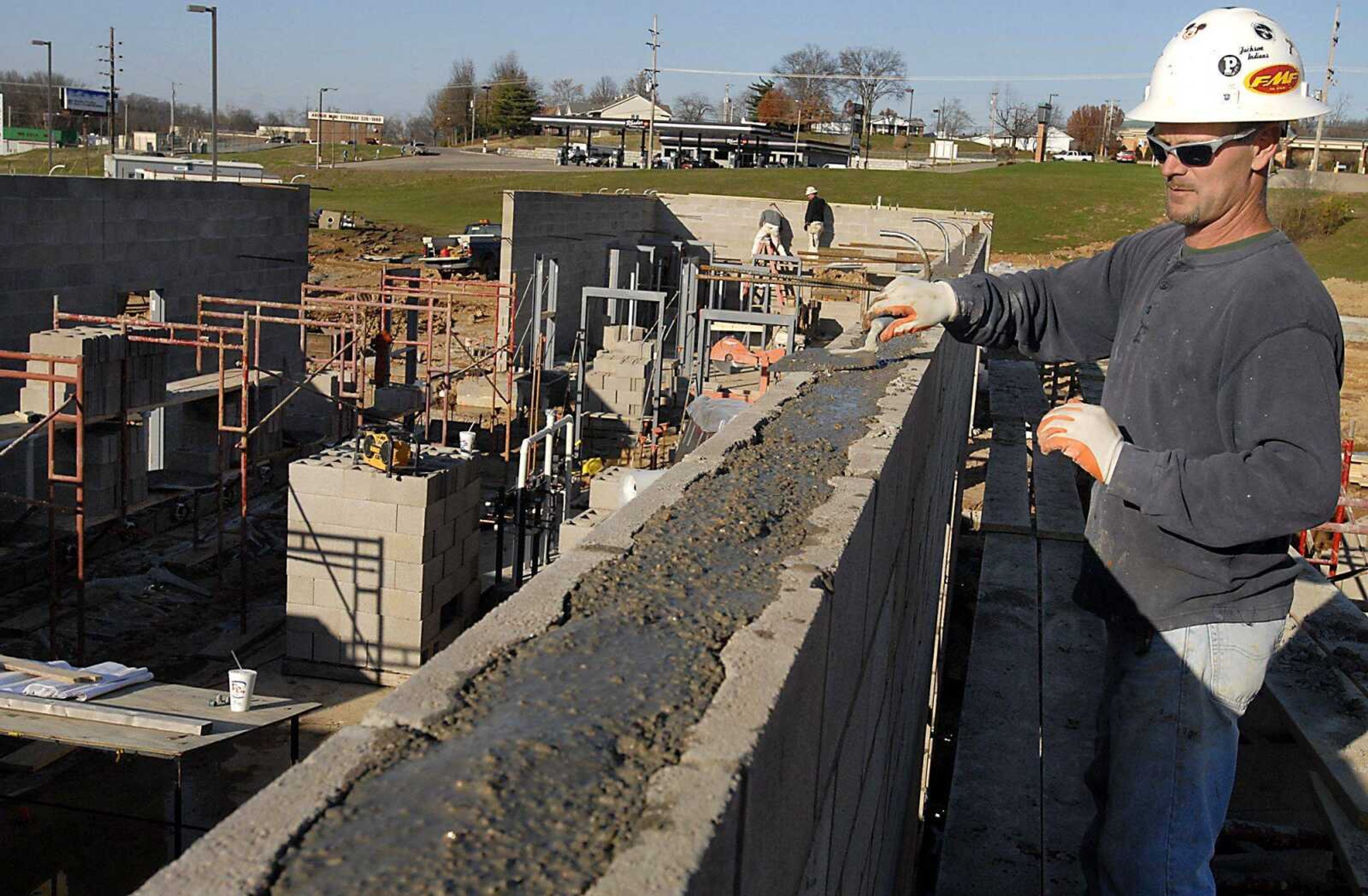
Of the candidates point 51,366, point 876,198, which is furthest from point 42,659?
point 876,198

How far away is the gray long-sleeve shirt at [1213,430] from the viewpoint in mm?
2582

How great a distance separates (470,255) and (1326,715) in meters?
31.6

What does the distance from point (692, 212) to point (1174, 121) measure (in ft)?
104

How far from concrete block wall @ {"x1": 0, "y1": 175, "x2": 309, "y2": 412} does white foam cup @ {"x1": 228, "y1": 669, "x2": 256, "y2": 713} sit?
25.8ft

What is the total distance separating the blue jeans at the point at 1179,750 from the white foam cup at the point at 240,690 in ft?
18.5

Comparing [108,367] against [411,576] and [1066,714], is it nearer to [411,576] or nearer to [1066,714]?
[411,576]

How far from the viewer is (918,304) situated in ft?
11.9

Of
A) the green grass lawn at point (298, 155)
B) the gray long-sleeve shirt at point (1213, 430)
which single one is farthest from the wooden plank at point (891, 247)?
the green grass lawn at point (298, 155)

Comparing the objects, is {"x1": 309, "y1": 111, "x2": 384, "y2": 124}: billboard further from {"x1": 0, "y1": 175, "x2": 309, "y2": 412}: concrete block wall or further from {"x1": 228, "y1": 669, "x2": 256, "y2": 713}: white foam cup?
{"x1": 228, "y1": 669, "x2": 256, "y2": 713}: white foam cup

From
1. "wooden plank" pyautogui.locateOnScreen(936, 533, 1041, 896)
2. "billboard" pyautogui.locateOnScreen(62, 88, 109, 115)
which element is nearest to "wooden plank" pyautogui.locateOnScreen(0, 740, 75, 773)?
"wooden plank" pyautogui.locateOnScreen(936, 533, 1041, 896)

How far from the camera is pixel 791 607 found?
219 cm

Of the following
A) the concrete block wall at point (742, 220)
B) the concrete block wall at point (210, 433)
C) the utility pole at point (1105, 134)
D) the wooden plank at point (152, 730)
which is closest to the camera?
the wooden plank at point (152, 730)

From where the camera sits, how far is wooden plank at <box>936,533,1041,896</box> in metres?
3.99

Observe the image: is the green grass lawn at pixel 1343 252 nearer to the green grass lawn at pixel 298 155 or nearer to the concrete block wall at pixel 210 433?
the concrete block wall at pixel 210 433
